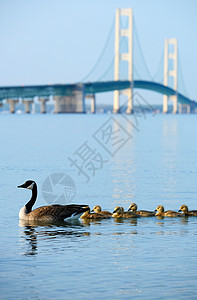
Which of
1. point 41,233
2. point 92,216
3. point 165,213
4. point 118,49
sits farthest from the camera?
point 118,49

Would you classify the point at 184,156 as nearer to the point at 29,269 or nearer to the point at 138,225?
the point at 138,225

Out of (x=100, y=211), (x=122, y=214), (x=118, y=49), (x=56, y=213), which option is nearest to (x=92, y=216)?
(x=100, y=211)

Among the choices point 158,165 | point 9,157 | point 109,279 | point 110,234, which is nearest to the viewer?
point 109,279

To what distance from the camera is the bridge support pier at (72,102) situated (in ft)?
436

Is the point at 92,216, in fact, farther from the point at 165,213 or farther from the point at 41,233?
the point at 41,233

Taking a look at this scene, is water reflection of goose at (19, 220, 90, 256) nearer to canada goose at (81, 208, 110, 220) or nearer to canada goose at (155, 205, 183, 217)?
canada goose at (81, 208, 110, 220)

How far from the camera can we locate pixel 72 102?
141 m

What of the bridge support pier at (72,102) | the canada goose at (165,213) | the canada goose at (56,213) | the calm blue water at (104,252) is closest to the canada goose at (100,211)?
the calm blue water at (104,252)

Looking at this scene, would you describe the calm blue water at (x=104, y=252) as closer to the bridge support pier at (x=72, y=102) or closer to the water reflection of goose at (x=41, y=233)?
the water reflection of goose at (x=41, y=233)

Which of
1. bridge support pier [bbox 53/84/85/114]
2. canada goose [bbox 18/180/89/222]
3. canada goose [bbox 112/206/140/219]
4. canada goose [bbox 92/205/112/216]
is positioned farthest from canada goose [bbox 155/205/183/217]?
bridge support pier [bbox 53/84/85/114]

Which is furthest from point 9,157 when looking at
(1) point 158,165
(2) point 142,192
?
(2) point 142,192

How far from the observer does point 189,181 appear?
22938 mm

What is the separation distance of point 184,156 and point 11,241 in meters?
25.3

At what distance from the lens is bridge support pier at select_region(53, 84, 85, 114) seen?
133 meters
